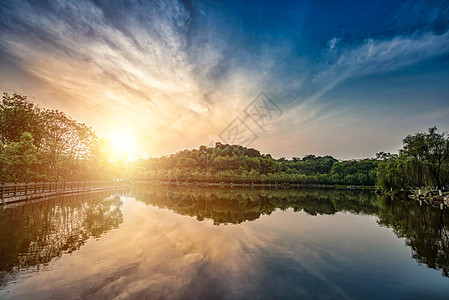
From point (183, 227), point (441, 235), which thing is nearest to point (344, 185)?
point (441, 235)

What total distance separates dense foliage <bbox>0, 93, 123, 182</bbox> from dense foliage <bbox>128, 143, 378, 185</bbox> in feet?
131

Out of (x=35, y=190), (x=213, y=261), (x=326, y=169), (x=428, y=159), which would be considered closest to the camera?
(x=213, y=261)

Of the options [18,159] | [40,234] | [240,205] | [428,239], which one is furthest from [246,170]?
[40,234]

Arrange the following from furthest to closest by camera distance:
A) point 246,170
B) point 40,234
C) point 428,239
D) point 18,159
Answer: point 246,170 < point 18,159 < point 428,239 < point 40,234

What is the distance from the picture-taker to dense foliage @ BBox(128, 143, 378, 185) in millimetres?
78000

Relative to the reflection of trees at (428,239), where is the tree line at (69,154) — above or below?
above

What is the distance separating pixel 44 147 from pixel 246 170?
202 ft

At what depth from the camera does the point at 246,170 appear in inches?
3260

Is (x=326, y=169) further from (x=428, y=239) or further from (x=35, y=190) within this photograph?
(x=35, y=190)

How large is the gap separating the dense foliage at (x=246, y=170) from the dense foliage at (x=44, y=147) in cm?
3989

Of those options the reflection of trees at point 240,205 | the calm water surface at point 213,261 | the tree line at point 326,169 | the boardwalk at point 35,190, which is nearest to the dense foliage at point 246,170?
the tree line at point 326,169

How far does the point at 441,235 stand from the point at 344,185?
78.0 metres

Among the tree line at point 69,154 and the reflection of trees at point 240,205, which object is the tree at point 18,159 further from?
the reflection of trees at point 240,205

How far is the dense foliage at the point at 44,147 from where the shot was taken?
23.9 meters
